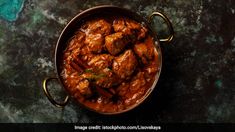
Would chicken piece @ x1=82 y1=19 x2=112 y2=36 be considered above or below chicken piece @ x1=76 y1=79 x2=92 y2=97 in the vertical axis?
above

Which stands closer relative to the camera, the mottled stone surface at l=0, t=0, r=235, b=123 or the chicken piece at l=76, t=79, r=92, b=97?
the chicken piece at l=76, t=79, r=92, b=97

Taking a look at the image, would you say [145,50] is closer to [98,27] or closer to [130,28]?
[130,28]

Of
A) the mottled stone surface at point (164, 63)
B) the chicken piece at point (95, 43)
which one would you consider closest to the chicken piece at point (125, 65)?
the chicken piece at point (95, 43)

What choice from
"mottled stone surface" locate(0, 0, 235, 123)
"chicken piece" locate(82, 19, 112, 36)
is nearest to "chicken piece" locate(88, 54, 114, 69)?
"chicken piece" locate(82, 19, 112, 36)

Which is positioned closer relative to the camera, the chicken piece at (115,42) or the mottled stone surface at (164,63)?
the chicken piece at (115,42)

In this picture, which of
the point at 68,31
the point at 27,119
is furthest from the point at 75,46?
the point at 27,119

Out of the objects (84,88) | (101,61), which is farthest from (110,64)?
(84,88)

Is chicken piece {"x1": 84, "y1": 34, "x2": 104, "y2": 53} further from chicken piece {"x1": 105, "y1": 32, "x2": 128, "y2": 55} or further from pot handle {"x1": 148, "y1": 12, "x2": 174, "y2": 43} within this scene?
pot handle {"x1": 148, "y1": 12, "x2": 174, "y2": 43}

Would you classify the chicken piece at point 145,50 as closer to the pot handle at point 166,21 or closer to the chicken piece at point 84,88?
the pot handle at point 166,21
